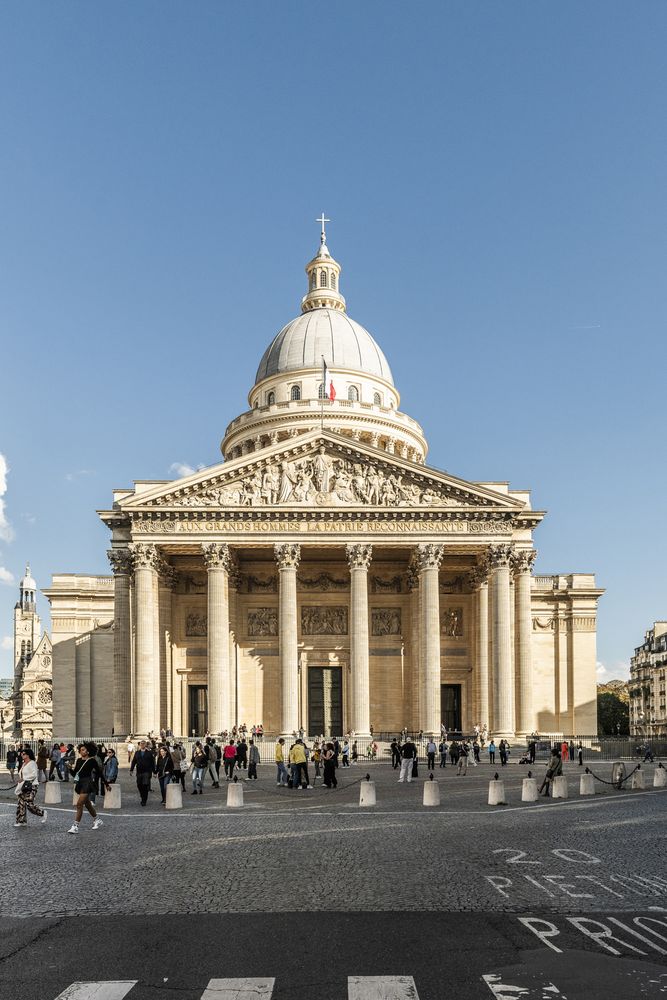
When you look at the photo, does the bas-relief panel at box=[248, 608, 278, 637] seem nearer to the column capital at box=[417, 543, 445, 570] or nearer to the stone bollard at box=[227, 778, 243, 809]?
the column capital at box=[417, 543, 445, 570]

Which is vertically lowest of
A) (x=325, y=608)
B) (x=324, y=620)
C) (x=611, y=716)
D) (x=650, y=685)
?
(x=611, y=716)

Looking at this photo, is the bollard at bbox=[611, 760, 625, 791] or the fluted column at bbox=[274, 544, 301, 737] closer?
the bollard at bbox=[611, 760, 625, 791]

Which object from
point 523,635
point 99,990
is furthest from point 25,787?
point 523,635

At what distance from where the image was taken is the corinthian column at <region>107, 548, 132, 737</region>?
56.2 meters

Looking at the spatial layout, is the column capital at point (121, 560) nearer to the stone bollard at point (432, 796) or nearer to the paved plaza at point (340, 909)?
the stone bollard at point (432, 796)

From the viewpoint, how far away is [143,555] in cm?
5412

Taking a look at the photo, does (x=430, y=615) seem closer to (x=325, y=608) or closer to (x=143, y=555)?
(x=325, y=608)

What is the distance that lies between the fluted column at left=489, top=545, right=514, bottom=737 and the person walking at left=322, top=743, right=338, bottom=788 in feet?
75.8

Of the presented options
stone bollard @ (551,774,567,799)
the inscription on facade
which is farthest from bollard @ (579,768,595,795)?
the inscription on facade

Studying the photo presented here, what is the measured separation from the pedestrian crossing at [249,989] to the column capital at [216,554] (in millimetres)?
45691

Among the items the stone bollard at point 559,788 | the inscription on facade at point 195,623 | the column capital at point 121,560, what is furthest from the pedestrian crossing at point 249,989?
the inscription on facade at point 195,623

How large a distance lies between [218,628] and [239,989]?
4630 centimetres

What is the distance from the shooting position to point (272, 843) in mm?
18469

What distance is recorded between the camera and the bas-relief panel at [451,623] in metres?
61.4
